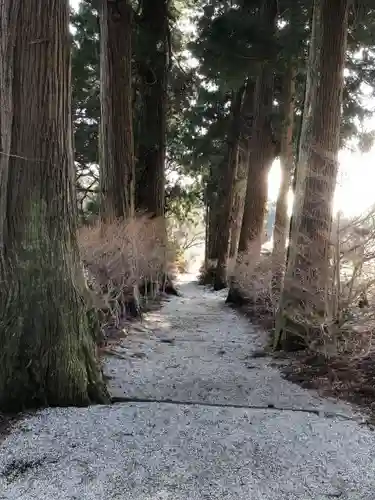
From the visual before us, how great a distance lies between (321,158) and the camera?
5.79m

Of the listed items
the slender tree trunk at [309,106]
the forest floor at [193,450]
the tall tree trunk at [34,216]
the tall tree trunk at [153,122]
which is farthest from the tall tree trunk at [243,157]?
the tall tree trunk at [34,216]

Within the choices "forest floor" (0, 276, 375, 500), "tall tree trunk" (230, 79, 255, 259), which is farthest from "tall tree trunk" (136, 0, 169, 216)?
"forest floor" (0, 276, 375, 500)

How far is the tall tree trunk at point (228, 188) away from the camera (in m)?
14.9

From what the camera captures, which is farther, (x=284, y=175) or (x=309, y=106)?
(x=284, y=175)

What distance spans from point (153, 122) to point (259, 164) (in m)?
3.11

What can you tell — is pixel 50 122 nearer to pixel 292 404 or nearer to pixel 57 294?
pixel 57 294

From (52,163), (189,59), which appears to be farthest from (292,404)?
(189,59)

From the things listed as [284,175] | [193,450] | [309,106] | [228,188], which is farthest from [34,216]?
[228,188]

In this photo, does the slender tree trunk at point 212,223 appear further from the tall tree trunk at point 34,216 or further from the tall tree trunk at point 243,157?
the tall tree trunk at point 34,216

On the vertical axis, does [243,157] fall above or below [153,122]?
above

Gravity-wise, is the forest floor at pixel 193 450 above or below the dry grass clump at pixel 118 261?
below

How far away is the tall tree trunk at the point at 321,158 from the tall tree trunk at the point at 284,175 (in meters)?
2.95

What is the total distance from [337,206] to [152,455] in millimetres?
3654

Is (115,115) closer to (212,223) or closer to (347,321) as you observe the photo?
(347,321)
